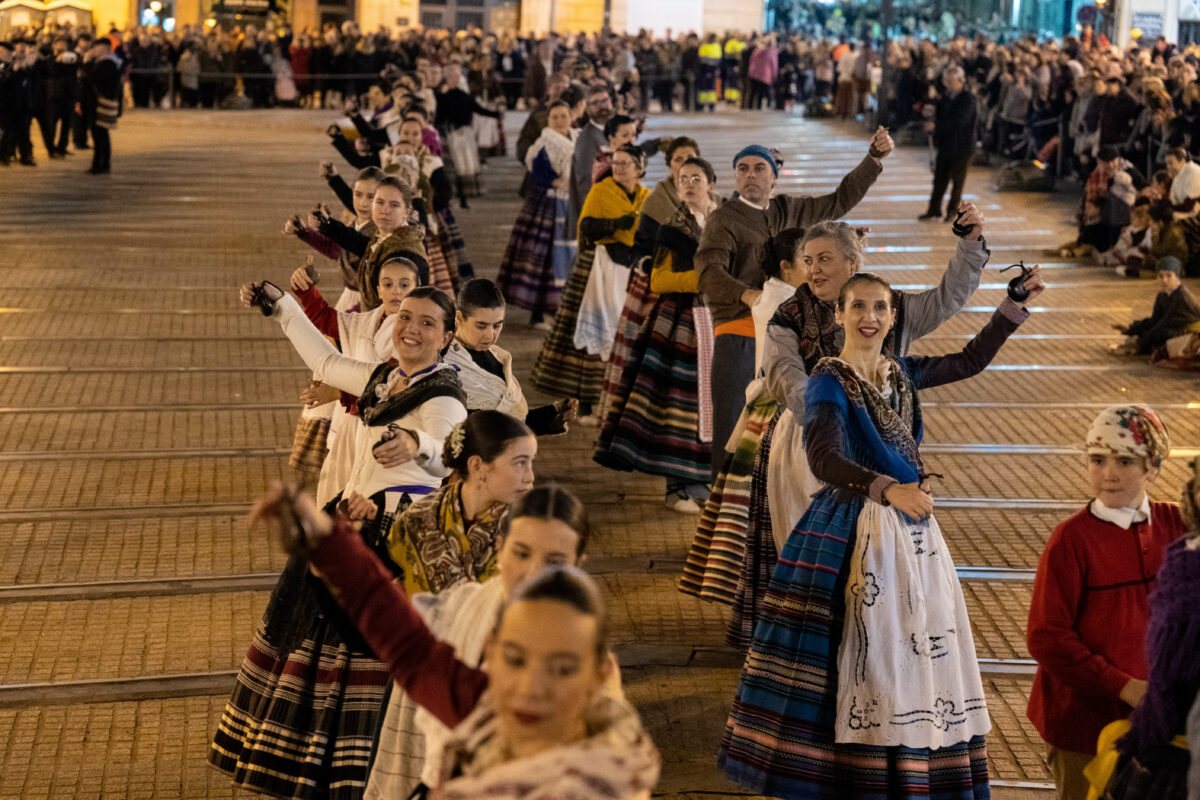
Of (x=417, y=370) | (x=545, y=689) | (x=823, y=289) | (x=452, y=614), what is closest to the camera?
(x=545, y=689)

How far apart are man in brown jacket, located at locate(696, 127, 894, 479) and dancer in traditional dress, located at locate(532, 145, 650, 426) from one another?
2.15 metres

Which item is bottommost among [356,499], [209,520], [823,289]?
[209,520]

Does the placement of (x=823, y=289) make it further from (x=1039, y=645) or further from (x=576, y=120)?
(x=576, y=120)

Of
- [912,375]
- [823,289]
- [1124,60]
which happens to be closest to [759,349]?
[823,289]

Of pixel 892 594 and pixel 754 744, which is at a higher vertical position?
pixel 892 594

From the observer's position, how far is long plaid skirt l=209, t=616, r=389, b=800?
399 centimetres

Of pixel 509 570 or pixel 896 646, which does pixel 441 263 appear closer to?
pixel 896 646

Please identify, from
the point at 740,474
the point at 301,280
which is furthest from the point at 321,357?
the point at 740,474

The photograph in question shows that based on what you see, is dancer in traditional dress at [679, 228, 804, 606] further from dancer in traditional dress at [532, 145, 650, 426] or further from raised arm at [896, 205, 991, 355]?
dancer in traditional dress at [532, 145, 650, 426]

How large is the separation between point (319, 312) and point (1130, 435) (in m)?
3.22

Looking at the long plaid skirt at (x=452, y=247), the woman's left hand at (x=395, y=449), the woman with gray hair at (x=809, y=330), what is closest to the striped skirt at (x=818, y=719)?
the woman with gray hair at (x=809, y=330)

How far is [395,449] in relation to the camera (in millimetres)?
3654

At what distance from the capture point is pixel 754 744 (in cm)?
413

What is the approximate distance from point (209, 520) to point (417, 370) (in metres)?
2.90
